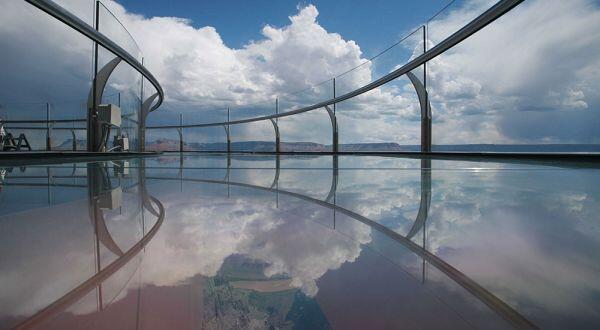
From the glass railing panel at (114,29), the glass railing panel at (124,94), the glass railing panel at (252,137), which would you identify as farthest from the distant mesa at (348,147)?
the glass railing panel at (114,29)

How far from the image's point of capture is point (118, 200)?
1712 mm

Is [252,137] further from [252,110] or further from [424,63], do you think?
[424,63]

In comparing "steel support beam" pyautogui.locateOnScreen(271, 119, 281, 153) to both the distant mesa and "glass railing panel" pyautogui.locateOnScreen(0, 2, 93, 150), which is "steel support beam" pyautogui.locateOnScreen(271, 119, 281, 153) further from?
"glass railing panel" pyautogui.locateOnScreen(0, 2, 93, 150)

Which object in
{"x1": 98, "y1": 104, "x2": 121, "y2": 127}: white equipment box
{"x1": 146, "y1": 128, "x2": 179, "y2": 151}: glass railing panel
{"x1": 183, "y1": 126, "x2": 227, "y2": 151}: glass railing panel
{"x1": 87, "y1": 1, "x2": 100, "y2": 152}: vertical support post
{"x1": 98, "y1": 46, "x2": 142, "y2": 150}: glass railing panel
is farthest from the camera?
{"x1": 183, "y1": 126, "x2": 227, "y2": 151}: glass railing panel

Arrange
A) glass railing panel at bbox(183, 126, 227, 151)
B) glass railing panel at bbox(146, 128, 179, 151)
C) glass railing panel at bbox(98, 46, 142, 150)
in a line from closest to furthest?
glass railing panel at bbox(98, 46, 142, 150) < glass railing panel at bbox(146, 128, 179, 151) < glass railing panel at bbox(183, 126, 227, 151)

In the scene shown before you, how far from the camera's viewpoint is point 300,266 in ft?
2.67

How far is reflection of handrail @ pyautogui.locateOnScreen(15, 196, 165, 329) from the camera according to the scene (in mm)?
554

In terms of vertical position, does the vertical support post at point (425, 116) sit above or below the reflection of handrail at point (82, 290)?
above

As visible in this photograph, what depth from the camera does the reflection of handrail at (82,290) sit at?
1.82ft

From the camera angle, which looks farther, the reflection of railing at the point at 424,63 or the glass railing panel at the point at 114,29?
the glass railing panel at the point at 114,29

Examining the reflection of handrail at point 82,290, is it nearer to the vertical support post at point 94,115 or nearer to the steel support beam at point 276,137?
the vertical support post at point 94,115

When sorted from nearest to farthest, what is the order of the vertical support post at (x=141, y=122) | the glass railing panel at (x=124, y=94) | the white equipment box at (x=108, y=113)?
1. the white equipment box at (x=108, y=113)
2. the glass railing panel at (x=124, y=94)
3. the vertical support post at (x=141, y=122)

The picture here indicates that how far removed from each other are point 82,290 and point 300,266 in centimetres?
44

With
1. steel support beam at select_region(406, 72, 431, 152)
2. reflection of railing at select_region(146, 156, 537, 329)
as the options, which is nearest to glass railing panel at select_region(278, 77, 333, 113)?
steel support beam at select_region(406, 72, 431, 152)
